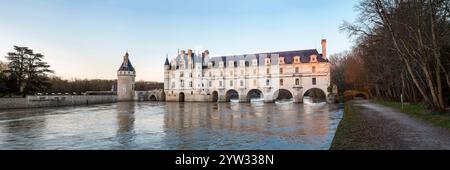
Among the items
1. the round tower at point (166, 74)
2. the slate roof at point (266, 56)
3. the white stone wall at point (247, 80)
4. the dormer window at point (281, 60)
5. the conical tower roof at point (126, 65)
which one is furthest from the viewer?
the conical tower roof at point (126, 65)

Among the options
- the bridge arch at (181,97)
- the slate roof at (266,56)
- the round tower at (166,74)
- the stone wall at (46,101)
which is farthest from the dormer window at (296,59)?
the stone wall at (46,101)

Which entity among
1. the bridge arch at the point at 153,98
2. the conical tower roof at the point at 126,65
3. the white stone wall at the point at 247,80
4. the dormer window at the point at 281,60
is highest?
the conical tower roof at the point at 126,65

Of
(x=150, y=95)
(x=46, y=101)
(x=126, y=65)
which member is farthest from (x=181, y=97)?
(x=46, y=101)

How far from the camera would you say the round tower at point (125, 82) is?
67.9m

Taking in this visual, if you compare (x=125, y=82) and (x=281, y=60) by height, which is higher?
(x=281, y=60)

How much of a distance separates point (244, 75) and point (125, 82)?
1243 inches

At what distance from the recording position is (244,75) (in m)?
52.8

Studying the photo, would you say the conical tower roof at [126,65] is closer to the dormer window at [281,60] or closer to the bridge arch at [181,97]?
the bridge arch at [181,97]

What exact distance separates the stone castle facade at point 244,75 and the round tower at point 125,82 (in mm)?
11802

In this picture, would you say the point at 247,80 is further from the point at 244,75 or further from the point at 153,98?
the point at 153,98

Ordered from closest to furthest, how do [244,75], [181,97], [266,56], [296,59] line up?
1. [296,59]
2. [266,56]
3. [244,75]
4. [181,97]

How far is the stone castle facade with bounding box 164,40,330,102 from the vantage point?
47.2 meters

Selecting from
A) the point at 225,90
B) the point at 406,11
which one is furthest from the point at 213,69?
the point at 406,11

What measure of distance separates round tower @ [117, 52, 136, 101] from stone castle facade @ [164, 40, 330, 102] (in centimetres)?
1180
